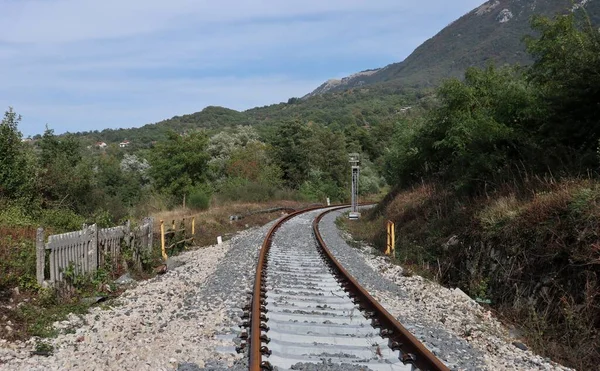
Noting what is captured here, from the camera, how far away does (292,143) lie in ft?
215

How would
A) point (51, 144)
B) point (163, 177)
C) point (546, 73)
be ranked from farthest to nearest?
point (163, 177), point (51, 144), point (546, 73)

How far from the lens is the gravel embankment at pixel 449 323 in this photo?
5.11 metres

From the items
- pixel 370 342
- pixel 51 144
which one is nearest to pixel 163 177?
pixel 51 144

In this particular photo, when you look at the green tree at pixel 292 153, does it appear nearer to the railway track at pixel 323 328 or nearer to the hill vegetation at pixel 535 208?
the hill vegetation at pixel 535 208

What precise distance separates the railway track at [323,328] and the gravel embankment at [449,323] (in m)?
0.34

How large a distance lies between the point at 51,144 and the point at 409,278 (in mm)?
48239

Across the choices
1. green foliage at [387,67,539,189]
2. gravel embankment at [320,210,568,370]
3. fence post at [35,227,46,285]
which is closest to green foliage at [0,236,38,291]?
fence post at [35,227,46,285]

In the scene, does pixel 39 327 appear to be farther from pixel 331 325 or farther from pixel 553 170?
pixel 553 170

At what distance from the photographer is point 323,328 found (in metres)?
6.01

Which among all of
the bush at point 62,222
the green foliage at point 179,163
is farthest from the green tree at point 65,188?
the green foliage at point 179,163

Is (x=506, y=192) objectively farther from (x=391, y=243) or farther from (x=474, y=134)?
(x=391, y=243)

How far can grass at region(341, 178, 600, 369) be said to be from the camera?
5.79 m

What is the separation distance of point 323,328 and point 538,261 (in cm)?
333

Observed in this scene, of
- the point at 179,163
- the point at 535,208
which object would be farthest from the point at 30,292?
the point at 179,163
